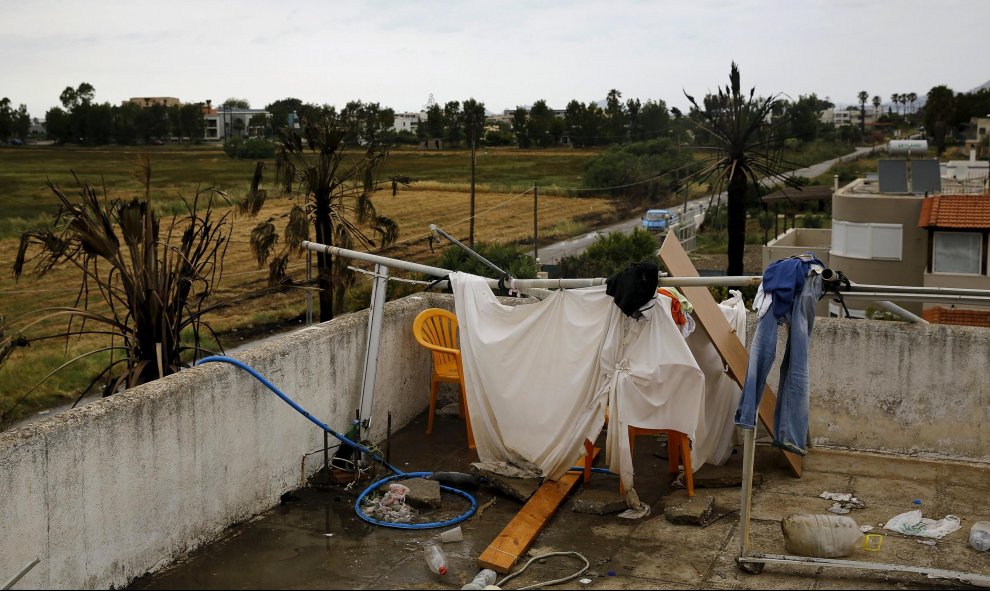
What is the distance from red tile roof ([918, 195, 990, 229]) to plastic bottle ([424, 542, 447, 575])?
911 inches

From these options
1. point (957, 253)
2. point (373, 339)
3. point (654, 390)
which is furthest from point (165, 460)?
point (957, 253)

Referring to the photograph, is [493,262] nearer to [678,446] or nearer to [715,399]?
[715,399]

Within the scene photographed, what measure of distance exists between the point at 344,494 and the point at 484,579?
5.98 feet

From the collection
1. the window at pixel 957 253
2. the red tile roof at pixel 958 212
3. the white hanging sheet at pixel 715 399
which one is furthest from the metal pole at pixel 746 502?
the window at pixel 957 253

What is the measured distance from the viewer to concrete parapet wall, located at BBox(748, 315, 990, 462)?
6965mm

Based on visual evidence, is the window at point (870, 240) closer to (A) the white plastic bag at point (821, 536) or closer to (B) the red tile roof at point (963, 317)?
(B) the red tile roof at point (963, 317)

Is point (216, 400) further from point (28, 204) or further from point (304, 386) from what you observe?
point (28, 204)

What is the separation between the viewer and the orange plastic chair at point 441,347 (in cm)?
782

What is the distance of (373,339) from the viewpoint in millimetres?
7422

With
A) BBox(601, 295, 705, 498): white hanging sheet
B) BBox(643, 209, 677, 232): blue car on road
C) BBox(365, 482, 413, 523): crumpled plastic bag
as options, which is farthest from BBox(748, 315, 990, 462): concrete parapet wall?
BBox(643, 209, 677, 232): blue car on road

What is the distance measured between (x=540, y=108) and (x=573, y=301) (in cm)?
9141

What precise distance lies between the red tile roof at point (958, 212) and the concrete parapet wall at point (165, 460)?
21.9 meters

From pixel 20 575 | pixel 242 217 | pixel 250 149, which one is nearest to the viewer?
pixel 20 575

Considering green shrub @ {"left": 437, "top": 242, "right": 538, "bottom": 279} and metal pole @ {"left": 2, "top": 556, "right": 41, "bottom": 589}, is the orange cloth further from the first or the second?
green shrub @ {"left": 437, "top": 242, "right": 538, "bottom": 279}
